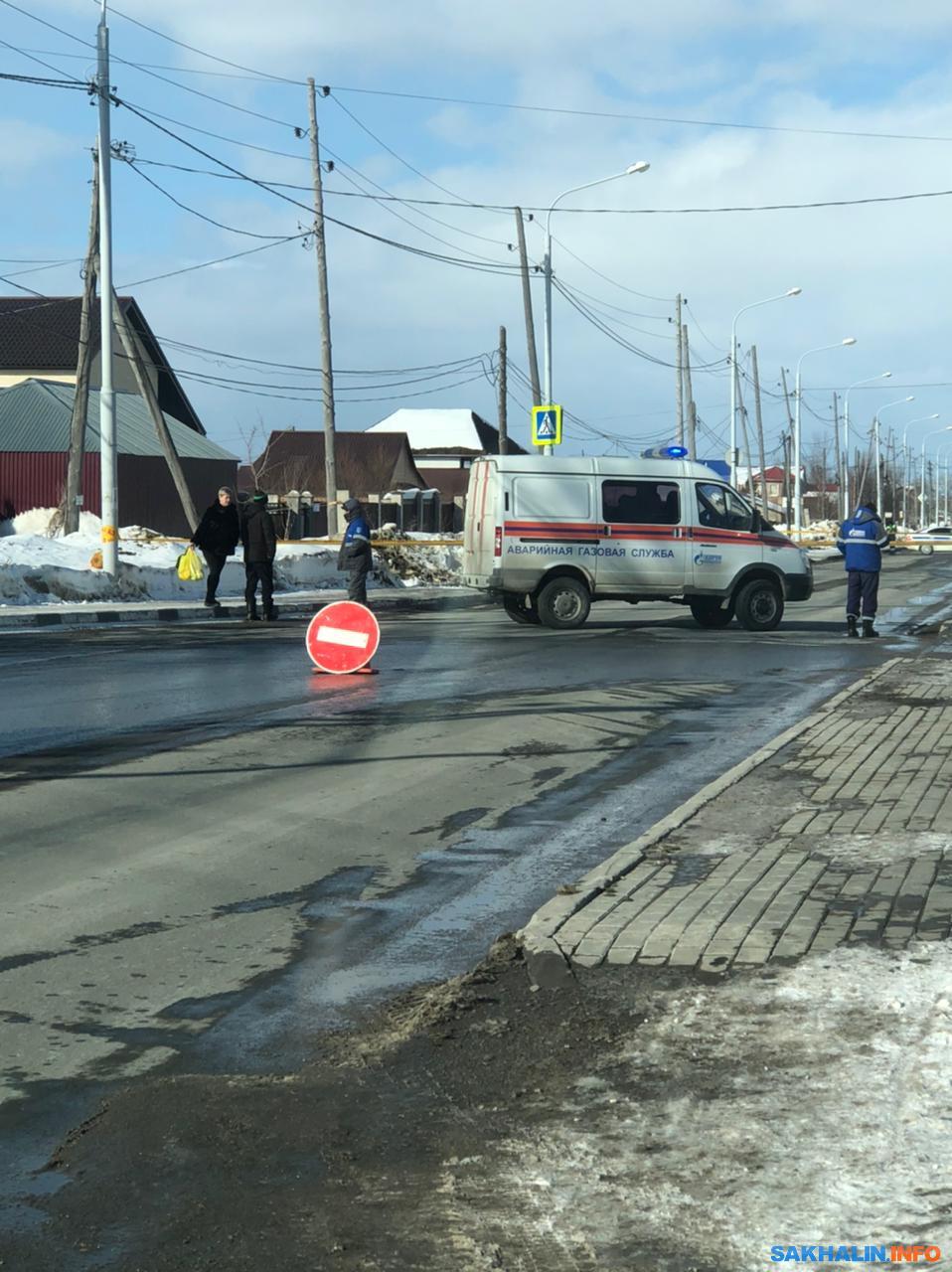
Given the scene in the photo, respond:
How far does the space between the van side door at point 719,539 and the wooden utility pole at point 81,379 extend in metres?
15.0

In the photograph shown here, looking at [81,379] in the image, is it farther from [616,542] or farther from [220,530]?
[616,542]

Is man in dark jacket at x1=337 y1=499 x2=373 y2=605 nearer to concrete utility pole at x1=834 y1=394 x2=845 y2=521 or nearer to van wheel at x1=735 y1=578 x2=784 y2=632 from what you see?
van wheel at x1=735 y1=578 x2=784 y2=632

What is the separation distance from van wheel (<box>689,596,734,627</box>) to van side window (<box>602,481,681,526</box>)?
4.41ft

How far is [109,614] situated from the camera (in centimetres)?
2480

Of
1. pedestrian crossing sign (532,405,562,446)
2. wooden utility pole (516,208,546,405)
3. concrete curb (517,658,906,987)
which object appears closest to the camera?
concrete curb (517,658,906,987)

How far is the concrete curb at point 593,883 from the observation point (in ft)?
17.5

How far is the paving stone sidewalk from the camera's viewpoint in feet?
18.0

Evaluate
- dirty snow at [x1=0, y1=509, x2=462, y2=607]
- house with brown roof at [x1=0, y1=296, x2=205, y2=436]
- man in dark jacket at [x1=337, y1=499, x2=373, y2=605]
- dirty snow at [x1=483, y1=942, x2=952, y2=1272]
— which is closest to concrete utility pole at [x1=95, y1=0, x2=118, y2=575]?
dirty snow at [x1=0, y1=509, x2=462, y2=607]

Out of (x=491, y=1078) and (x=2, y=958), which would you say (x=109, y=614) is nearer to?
(x=2, y=958)

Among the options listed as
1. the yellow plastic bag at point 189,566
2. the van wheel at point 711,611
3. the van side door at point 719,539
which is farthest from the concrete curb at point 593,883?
the yellow plastic bag at point 189,566

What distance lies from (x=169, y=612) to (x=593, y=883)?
19971 millimetres

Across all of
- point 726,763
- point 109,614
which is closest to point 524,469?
point 109,614

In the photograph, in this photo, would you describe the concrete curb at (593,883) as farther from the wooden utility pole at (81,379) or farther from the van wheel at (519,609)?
the wooden utility pole at (81,379)

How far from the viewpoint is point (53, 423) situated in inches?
2196
